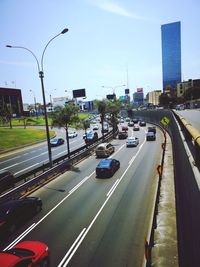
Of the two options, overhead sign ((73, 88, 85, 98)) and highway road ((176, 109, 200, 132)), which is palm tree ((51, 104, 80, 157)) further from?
overhead sign ((73, 88, 85, 98))

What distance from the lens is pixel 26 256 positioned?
27.7 ft

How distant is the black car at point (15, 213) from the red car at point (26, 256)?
9.36ft

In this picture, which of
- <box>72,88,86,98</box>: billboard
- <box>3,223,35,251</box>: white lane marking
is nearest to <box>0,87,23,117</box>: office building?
<box>72,88,86,98</box>: billboard

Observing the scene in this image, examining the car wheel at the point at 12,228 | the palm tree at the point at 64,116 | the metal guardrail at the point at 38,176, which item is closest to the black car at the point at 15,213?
the car wheel at the point at 12,228

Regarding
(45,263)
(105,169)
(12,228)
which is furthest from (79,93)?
(45,263)

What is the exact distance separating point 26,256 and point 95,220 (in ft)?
17.2

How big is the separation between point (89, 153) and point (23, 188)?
16.7 m

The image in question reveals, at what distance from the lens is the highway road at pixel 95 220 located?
392 inches

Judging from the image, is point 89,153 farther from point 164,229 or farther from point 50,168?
point 164,229

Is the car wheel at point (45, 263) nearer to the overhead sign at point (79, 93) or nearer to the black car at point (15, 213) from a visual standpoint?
the black car at point (15, 213)

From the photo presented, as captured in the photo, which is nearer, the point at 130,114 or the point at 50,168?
the point at 50,168

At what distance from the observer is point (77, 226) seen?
1250 centimetres

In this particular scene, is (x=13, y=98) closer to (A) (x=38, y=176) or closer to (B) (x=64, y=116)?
(B) (x=64, y=116)

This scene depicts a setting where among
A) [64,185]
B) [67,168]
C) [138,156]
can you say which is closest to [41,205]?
[64,185]
